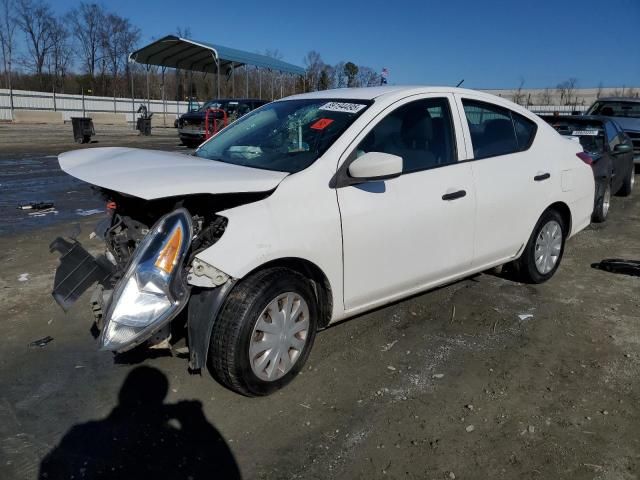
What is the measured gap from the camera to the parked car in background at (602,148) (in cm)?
801

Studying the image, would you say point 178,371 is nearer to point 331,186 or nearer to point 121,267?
point 121,267

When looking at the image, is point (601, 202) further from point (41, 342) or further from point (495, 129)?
point (41, 342)

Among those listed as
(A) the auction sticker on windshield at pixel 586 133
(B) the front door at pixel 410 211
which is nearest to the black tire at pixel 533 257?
(B) the front door at pixel 410 211

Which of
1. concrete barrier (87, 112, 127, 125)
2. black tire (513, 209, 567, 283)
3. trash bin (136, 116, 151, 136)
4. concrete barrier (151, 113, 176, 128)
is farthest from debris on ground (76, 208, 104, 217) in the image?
concrete barrier (151, 113, 176, 128)

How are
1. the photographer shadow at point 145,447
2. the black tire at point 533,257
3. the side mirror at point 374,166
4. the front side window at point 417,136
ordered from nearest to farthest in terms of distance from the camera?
the photographer shadow at point 145,447 < the side mirror at point 374,166 < the front side window at point 417,136 < the black tire at point 533,257

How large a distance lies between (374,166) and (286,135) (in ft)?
2.94

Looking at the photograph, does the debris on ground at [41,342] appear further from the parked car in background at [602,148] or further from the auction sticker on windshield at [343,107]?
the parked car in background at [602,148]

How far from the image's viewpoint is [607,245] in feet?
22.5

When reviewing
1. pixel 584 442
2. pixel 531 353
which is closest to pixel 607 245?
pixel 531 353

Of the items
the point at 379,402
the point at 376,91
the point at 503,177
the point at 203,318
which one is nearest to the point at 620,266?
the point at 503,177

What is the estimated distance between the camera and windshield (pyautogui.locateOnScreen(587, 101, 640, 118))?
44.4 feet

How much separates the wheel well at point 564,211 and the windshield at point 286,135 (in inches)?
89.3

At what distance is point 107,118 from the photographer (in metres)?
36.2

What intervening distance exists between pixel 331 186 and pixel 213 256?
0.86 meters
